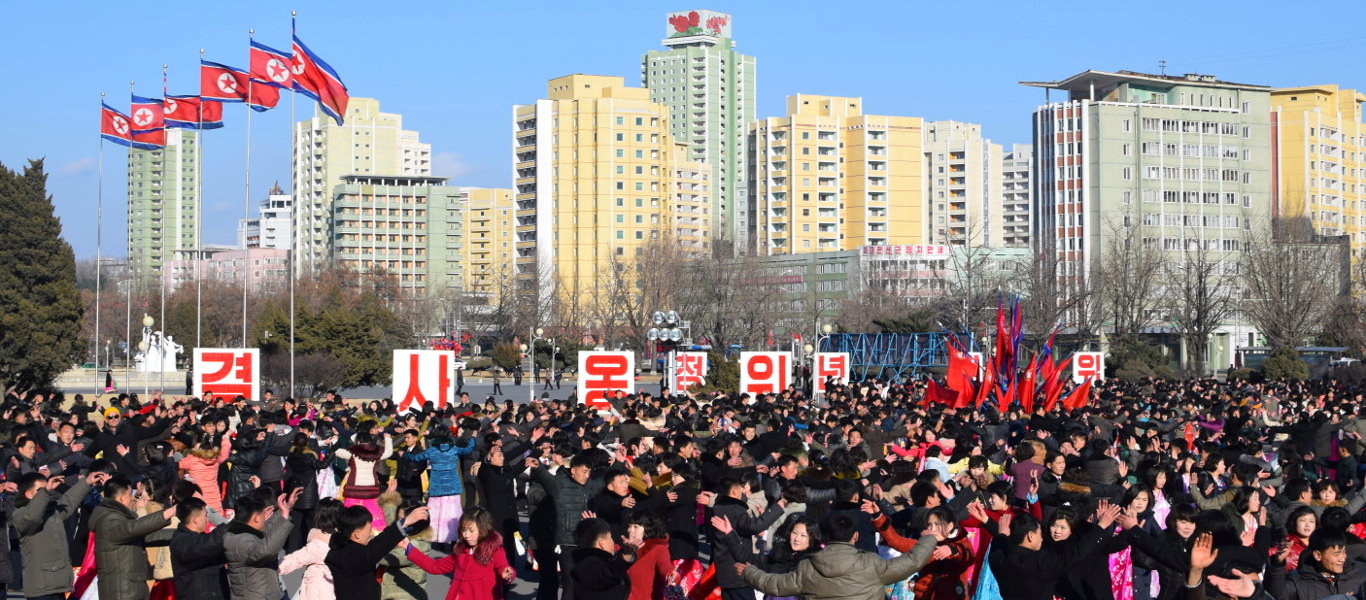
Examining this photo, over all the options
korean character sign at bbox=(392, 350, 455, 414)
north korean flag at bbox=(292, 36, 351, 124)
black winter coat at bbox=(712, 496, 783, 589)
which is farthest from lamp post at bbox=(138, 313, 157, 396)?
black winter coat at bbox=(712, 496, 783, 589)

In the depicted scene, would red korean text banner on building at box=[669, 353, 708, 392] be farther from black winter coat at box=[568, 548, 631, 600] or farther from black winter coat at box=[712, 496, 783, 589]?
black winter coat at box=[568, 548, 631, 600]

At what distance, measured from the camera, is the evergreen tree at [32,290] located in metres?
42.8

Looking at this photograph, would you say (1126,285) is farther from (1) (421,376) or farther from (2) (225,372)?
(2) (225,372)

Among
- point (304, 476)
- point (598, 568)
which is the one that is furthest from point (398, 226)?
point (598, 568)

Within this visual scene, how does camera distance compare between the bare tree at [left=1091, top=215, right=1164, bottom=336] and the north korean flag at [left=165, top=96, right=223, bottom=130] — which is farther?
the bare tree at [left=1091, top=215, right=1164, bottom=336]

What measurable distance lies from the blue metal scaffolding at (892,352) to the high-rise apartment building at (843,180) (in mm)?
84235

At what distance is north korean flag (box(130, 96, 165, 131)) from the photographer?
129ft

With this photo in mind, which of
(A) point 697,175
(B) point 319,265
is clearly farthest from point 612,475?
(A) point 697,175

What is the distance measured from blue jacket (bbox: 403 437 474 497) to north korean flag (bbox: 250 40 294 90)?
24.1 metres

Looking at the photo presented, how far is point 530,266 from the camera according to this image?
115 metres

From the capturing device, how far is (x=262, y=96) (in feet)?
123

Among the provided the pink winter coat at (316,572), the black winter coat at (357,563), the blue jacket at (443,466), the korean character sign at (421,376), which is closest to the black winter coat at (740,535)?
the black winter coat at (357,563)

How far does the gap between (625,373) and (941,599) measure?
15970 millimetres

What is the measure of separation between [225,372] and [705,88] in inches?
6320
